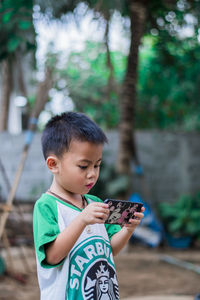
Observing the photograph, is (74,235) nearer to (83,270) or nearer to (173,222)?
(83,270)

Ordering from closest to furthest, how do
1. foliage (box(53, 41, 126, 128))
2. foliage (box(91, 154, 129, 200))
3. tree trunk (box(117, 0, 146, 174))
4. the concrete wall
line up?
tree trunk (box(117, 0, 146, 174))
foliage (box(91, 154, 129, 200))
the concrete wall
foliage (box(53, 41, 126, 128))

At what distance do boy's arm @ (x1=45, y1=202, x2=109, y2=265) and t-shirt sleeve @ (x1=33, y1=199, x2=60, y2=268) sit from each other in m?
0.03

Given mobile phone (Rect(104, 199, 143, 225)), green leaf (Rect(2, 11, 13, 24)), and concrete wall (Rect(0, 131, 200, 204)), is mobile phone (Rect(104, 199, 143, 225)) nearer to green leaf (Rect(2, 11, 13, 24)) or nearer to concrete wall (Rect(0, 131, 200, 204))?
green leaf (Rect(2, 11, 13, 24))

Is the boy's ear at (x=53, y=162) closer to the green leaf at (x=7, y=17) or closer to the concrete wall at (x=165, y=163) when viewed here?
the green leaf at (x=7, y=17)

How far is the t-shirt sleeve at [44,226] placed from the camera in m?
1.28

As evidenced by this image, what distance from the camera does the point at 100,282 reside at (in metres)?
1.37

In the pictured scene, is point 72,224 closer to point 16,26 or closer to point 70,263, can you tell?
point 70,263

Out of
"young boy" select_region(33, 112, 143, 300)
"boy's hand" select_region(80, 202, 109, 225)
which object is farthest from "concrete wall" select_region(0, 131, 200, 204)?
"boy's hand" select_region(80, 202, 109, 225)

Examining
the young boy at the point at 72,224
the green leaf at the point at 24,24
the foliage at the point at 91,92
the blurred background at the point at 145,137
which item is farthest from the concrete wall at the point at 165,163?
the young boy at the point at 72,224

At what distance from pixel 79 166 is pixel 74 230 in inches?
9.0

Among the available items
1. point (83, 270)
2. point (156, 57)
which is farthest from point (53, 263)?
point (156, 57)

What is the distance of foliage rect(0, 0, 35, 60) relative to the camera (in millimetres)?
3051

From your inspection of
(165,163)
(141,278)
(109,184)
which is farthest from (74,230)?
(165,163)

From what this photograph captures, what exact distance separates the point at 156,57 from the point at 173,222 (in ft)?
10.3
